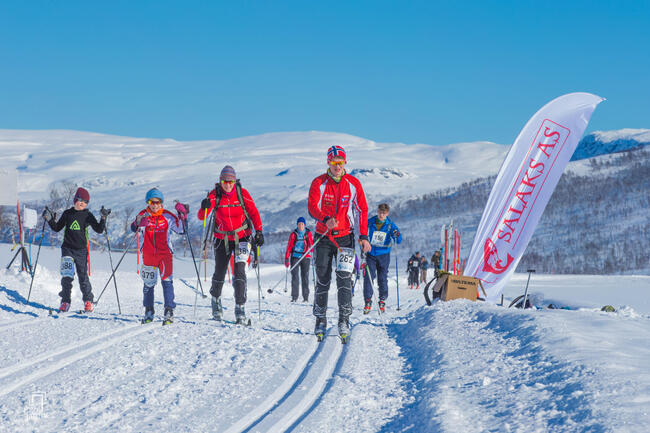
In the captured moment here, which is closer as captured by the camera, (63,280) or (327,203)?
(327,203)

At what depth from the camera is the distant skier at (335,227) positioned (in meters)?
7.37

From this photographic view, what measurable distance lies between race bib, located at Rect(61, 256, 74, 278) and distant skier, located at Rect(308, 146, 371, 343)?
163 inches

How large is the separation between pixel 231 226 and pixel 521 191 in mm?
5393

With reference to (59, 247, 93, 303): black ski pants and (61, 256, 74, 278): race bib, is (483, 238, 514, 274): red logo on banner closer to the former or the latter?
(59, 247, 93, 303): black ski pants

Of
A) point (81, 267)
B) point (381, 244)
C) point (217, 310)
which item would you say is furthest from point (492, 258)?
point (81, 267)

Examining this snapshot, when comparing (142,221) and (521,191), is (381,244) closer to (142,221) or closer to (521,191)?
(521,191)

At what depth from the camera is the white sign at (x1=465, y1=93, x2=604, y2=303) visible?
36.9 feet

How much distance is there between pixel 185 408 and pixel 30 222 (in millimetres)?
10672

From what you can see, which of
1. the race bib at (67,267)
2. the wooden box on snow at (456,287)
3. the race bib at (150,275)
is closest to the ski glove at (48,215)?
the race bib at (67,267)

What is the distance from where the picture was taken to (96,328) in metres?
7.69

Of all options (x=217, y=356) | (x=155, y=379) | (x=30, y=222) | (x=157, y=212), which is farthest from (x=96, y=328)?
(x=30, y=222)

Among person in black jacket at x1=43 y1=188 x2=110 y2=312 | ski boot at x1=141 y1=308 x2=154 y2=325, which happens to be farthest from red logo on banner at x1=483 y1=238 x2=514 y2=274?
person in black jacket at x1=43 y1=188 x2=110 y2=312

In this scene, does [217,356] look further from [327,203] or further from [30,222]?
[30,222]

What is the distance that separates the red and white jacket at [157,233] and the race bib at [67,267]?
1.64m
